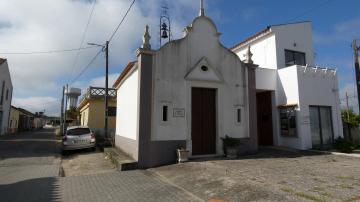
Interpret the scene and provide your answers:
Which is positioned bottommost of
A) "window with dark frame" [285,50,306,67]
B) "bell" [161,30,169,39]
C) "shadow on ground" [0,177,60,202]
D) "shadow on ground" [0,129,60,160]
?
"shadow on ground" [0,177,60,202]

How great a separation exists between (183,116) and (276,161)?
12.9 ft

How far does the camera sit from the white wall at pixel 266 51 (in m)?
15.2

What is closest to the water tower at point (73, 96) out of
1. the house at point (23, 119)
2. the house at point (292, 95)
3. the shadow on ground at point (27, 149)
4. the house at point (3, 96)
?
the house at point (23, 119)

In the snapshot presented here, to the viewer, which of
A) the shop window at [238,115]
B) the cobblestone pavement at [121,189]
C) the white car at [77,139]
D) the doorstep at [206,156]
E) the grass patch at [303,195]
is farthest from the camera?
the white car at [77,139]

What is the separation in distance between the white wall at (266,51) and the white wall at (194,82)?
14.6 feet

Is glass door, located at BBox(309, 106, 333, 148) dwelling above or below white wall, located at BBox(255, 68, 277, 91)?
below

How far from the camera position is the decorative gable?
10555mm

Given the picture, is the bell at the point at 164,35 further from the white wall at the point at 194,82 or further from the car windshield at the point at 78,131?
the car windshield at the point at 78,131

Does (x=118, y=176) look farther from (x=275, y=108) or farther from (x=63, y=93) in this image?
(x=63, y=93)

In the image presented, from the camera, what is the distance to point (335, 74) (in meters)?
14.7

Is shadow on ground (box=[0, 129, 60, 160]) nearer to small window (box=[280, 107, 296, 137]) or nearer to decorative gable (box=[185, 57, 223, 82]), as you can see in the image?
decorative gable (box=[185, 57, 223, 82])

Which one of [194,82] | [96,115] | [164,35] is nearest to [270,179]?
[194,82]

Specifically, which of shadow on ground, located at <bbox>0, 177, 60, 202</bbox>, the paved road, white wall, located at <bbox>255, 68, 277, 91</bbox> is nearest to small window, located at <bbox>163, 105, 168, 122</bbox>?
the paved road

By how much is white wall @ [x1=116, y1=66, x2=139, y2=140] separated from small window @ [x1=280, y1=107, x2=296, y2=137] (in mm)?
8184
